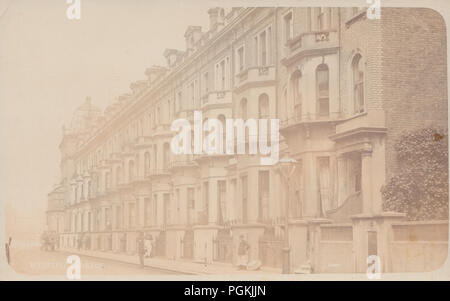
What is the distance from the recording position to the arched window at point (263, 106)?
16188 millimetres

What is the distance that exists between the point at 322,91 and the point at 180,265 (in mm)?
4461

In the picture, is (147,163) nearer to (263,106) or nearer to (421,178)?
(263,106)

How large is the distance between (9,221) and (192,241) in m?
3.63

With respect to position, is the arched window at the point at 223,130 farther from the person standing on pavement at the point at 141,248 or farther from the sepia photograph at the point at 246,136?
the person standing on pavement at the point at 141,248

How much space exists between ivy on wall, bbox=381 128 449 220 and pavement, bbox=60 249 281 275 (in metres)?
2.72

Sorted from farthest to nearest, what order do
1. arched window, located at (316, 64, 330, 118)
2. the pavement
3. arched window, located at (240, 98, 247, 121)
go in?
arched window, located at (240, 98, 247, 121) → arched window, located at (316, 64, 330, 118) → the pavement

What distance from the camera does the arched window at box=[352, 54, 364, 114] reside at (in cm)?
1577

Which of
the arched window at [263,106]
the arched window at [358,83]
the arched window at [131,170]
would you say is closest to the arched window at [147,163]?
the arched window at [131,170]

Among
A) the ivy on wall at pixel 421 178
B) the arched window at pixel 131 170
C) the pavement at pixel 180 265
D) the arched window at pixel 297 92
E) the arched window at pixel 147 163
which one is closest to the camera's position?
the ivy on wall at pixel 421 178

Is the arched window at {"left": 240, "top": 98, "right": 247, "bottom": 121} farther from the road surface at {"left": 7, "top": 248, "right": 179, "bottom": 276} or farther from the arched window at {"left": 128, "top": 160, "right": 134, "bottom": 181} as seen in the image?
the road surface at {"left": 7, "top": 248, "right": 179, "bottom": 276}

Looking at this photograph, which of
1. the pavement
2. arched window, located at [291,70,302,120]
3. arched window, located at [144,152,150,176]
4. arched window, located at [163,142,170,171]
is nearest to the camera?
the pavement

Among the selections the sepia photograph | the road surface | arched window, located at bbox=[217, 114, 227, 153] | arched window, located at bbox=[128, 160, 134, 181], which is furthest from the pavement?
arched window, located at bbox=[217, 114, 227, 153]

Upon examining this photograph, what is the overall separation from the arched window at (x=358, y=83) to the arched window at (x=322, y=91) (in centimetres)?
53

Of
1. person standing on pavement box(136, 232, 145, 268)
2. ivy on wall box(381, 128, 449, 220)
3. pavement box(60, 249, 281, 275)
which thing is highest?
ivy on wall box(381, 128, 449, 220)
